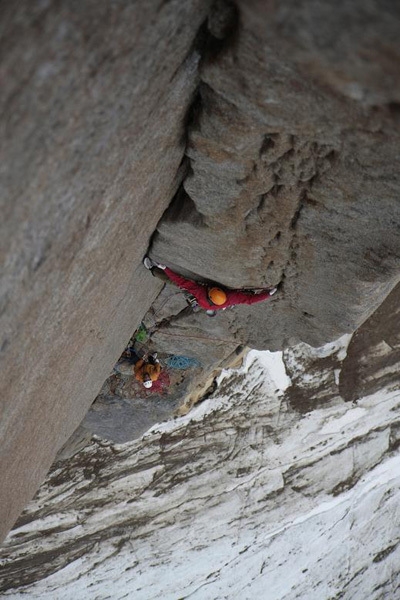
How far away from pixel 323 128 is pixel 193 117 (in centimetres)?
54

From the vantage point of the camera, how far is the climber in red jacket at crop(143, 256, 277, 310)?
368 centimetres

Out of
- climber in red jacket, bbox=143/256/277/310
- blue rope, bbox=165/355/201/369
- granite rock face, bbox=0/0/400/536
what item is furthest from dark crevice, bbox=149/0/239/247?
blue rope, bbox=165/355/201/369

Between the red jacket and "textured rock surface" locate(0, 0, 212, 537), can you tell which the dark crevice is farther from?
the red jacket

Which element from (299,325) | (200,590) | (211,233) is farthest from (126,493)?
(211,233)

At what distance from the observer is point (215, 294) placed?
12.1ft

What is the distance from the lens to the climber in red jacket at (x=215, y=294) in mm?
3678

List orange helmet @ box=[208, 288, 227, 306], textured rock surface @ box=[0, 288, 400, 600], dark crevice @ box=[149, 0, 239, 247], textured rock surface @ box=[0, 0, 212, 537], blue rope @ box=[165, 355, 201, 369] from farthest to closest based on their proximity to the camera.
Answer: textured rock surface @ box=[0, 288, 400, 600] < blue rope @ box=[165, 355, 201, 369] < orange helmet @ box=[208, 288, 227, 306] < dark crevice @ box=[149, 0, 239, 247] < textured rock surface @ box=[0, 0, 212, 537]

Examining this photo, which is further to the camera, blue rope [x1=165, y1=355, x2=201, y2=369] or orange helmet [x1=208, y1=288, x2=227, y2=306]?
blue rope [x1=165, y1=355, x2=201, y2=369]

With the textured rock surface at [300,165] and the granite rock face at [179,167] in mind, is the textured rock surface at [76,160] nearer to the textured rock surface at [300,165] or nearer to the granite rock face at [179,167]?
the granite rock face at [179,167]

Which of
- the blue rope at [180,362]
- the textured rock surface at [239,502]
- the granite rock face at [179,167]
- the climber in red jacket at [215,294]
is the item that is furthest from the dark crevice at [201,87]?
the textured rock surface at [239,502]

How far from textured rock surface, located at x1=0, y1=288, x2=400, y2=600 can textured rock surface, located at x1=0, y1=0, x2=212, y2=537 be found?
322 cm

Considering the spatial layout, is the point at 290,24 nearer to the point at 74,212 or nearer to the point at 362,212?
the point at 74,212

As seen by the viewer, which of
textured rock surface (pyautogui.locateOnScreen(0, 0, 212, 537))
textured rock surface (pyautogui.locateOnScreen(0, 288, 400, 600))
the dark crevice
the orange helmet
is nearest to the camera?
textured rock surface (pyautogui.locateOnScreen(0, 0, 212, 537))

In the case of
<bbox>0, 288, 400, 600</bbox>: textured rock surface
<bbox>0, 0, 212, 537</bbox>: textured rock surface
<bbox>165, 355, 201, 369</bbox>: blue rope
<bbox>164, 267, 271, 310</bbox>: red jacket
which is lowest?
<bbox>0, 288, 400, 600</bbox>: textured rock surface
